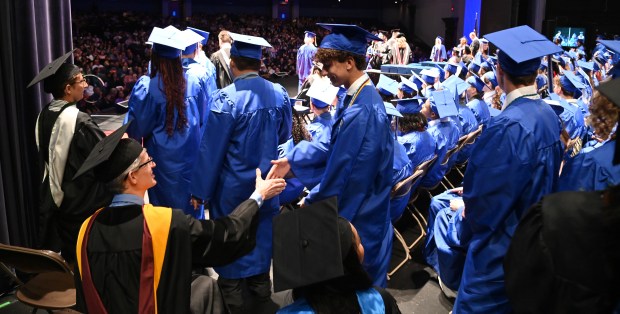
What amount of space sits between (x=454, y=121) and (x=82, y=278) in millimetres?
4196

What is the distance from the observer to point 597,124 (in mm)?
2061

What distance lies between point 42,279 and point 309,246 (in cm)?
205

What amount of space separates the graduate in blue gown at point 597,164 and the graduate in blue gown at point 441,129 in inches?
95.9

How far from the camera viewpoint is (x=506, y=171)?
223cm

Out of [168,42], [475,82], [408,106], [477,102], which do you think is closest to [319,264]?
[168,42]

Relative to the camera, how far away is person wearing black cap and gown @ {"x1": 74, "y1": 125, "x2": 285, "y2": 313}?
1.86 meters

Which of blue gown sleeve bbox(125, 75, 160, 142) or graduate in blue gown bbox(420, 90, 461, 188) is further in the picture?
graduate in blue gown bbox(420, 90, 461, 188)

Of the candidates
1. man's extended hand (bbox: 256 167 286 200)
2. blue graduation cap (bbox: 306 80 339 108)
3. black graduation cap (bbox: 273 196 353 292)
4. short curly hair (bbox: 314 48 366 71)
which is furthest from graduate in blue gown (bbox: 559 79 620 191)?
blue graduation cap (bbox: 306 80 339 108)

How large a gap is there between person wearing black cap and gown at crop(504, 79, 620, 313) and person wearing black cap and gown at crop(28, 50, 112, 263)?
9.00ft

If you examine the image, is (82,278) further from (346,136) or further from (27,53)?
(27,53)

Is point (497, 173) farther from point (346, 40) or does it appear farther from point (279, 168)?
point (279, 168)

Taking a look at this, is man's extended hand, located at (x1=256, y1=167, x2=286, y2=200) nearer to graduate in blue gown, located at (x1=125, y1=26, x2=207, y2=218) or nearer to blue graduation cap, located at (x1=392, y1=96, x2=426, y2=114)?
graduate in blue gown, located at (x1=125, y1=26, x2=207, y2=218)

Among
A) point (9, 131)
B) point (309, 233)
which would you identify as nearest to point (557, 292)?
point (309, 233)

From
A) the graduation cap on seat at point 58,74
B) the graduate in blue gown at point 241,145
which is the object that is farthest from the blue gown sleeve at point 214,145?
the graduation cap on seat at point 58,74
